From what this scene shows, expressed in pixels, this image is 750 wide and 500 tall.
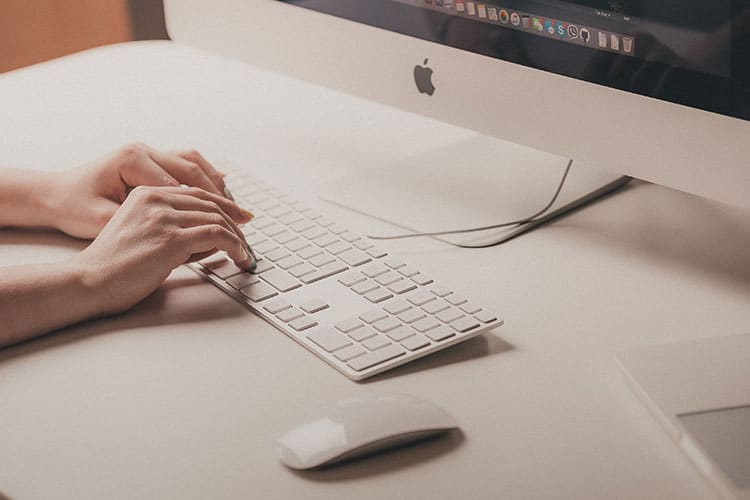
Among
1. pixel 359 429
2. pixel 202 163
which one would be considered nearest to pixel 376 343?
pixel 359 429

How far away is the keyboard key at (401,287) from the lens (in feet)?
2.60

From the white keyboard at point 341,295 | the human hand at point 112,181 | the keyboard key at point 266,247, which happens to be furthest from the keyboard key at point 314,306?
the human hand at point 112,181

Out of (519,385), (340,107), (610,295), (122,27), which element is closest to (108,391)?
(519,385)

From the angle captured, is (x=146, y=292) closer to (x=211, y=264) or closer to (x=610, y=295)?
(x=211, y=264)

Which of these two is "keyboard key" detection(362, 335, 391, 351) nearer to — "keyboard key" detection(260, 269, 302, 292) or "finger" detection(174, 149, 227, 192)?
"keyboard key" detection(260, 269, 302, 292)

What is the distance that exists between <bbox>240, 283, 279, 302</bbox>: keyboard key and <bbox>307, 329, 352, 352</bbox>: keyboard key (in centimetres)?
7

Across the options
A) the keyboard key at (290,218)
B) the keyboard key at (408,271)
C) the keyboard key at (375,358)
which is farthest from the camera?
the keyboard key at (290,218)

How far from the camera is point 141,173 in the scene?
3.10ft

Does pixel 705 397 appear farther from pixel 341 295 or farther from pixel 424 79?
pixel 424 79

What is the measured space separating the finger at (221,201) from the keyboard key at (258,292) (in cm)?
10

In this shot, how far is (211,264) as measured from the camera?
2.84ft

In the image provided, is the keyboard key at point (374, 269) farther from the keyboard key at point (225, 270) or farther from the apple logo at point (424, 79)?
the apple logo at point (424, 79)

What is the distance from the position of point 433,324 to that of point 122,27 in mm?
1833

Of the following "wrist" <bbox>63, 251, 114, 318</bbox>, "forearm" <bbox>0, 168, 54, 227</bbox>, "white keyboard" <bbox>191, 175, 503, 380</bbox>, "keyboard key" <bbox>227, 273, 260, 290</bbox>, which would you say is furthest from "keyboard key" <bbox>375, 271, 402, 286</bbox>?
"forearm" <bbox>0, 168, 54, 227</bbox>
